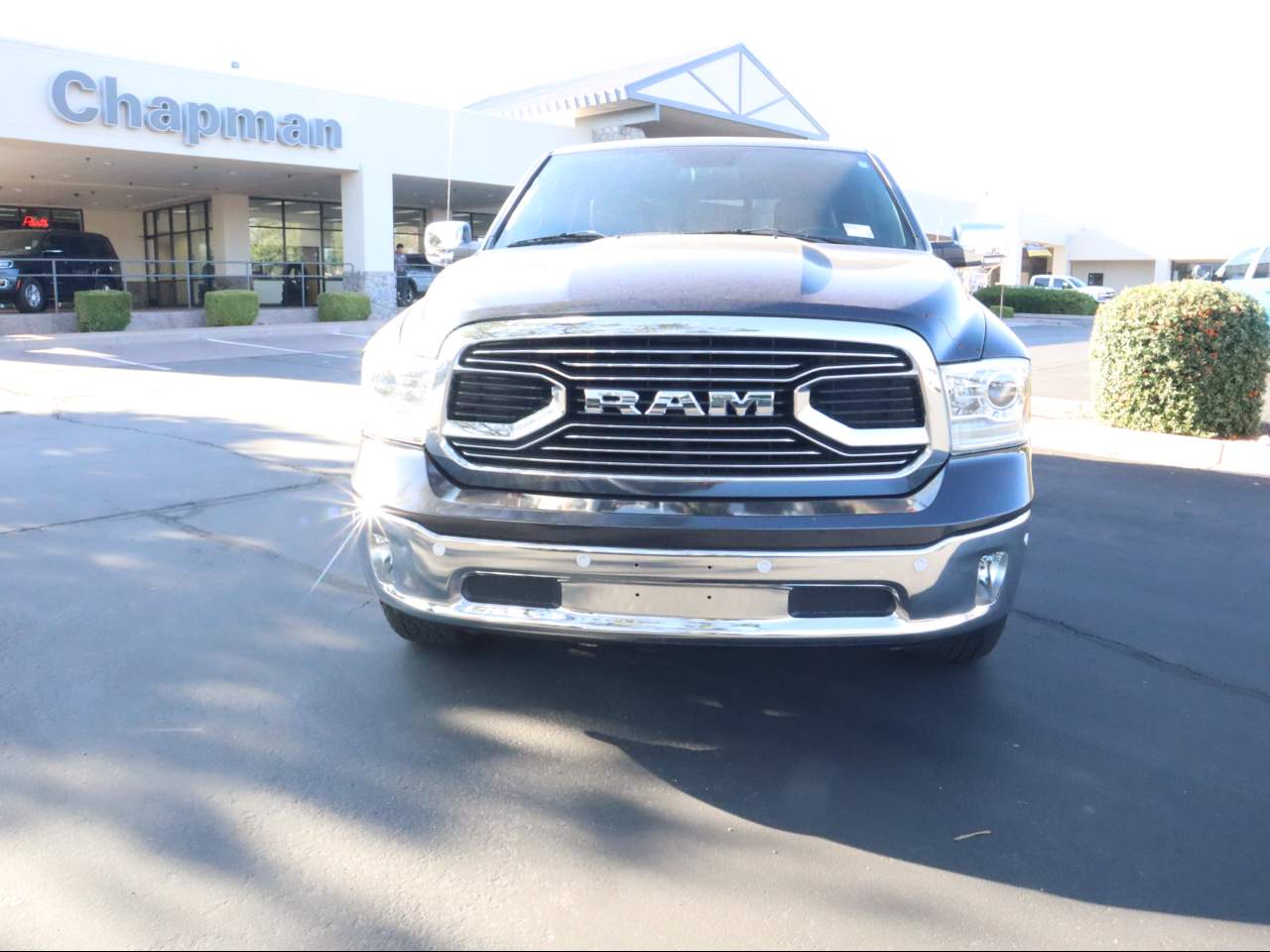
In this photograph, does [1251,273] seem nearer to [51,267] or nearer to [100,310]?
[100,310]

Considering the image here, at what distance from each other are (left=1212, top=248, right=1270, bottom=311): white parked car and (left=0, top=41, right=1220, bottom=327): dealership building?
13.6m

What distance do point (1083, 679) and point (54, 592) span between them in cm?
417

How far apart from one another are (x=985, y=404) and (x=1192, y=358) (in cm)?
659

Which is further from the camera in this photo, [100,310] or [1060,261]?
[1060,261]

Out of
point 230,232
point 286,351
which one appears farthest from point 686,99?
point 286,351

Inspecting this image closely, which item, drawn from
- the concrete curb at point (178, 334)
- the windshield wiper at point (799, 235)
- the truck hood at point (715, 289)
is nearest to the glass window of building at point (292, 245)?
the concrete curb at point (178, 334)

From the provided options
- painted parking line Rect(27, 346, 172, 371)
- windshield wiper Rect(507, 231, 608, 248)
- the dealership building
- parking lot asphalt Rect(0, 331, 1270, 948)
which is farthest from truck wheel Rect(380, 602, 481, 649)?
the dealership building

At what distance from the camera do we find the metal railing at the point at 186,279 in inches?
865

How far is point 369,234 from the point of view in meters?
25.0

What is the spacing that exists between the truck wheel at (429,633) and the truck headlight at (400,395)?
2.30 feet

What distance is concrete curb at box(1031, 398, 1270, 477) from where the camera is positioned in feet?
25.8

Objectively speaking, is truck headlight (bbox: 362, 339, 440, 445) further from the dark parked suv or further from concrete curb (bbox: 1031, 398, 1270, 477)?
the dark parked suv

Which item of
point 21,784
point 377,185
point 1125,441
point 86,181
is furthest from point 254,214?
point 21,784

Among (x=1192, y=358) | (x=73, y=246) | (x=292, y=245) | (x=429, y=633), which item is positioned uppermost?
(x=292, y=245)
